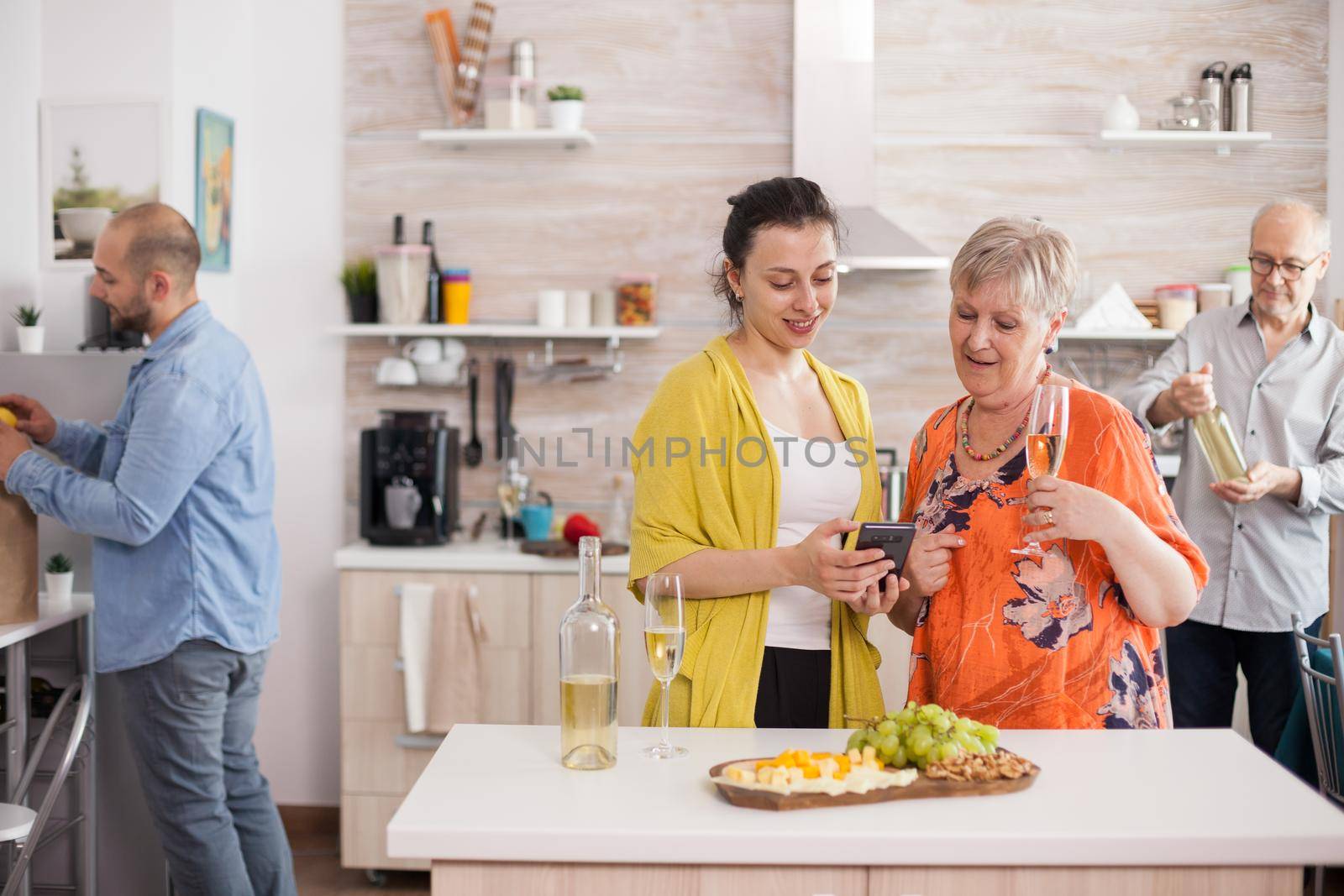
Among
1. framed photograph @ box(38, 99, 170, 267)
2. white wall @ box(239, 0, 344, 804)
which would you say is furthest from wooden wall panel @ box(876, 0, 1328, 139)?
framed photograph @ box(38, 99, 170, 267)

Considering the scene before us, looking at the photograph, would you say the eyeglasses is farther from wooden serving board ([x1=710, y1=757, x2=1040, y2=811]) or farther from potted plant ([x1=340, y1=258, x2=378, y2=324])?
potted plant ([x1=340, y1=258, x2=378, y2=324])

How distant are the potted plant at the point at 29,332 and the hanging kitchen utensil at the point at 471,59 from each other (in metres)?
1.39

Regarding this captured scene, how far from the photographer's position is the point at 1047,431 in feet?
4.87

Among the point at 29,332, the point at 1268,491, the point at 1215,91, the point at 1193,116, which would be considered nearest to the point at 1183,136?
the point at 1193,116

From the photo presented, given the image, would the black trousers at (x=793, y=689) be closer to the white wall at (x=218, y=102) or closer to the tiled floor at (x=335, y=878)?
the tiled floor at (x=335, y=878)

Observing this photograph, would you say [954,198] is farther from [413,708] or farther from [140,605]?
[140,605]

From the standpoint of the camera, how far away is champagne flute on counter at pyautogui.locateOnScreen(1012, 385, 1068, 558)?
147 cm

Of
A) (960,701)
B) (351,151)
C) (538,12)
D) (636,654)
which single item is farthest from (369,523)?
(960,701)

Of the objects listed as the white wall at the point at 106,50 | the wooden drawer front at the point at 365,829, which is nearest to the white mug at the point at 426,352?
the white wall at the point at 106,50

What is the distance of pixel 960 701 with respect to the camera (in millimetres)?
1635

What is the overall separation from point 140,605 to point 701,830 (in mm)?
1630

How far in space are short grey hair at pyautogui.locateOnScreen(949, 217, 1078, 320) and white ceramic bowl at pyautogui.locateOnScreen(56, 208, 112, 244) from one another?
2.41 m

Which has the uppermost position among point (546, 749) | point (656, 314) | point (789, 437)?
point (656, 314)

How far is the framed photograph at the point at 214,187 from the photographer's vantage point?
131 inches
